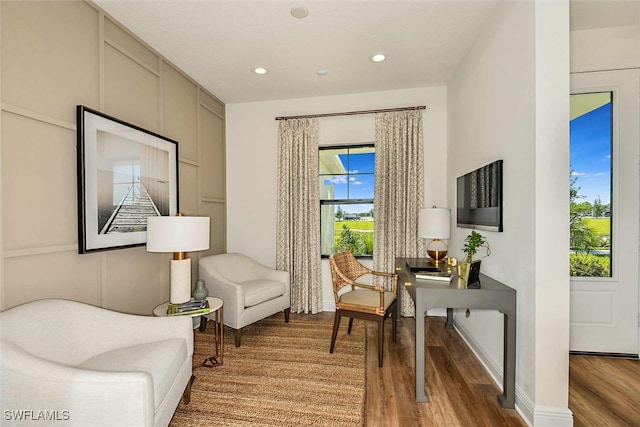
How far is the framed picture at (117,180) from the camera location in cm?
208

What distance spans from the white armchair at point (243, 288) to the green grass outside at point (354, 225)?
103 cm

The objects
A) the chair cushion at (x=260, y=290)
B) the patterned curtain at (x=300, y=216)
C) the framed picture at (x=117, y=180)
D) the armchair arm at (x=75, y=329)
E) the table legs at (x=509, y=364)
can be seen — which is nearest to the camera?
the armchair arm at (x=75, y=329)

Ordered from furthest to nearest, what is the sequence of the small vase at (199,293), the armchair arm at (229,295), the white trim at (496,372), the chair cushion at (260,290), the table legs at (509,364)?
the chair cushion at (260,290), the armchair arm at (229,295), the small vase at (199,293), the table legs at (509,364), the white trim at (496,372)

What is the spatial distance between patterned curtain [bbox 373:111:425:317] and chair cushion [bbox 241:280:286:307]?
4.21 ft

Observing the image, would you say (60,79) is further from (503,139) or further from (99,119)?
(503,139)

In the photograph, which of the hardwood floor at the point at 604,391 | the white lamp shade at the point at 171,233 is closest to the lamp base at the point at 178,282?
the white lamp shade at the point at 171,233

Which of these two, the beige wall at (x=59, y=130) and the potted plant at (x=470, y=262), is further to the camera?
the potted plant at (x=470, y=262)

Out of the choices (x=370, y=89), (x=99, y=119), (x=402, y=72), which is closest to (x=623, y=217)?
(x=402, y=72)

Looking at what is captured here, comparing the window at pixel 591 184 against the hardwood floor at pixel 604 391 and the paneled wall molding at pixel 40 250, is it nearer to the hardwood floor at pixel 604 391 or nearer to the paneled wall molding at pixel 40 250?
the hardwood floor at pixel 604 391

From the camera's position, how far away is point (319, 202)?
4.00 metres

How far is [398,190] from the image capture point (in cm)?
370

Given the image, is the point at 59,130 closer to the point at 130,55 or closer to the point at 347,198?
the point at 130,55

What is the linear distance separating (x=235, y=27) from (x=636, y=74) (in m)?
3.48

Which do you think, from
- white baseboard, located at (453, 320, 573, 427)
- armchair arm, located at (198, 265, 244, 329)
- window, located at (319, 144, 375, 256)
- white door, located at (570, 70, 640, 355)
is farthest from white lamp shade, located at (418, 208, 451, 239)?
armchair arm, located at (198, 265, 244, 329)
